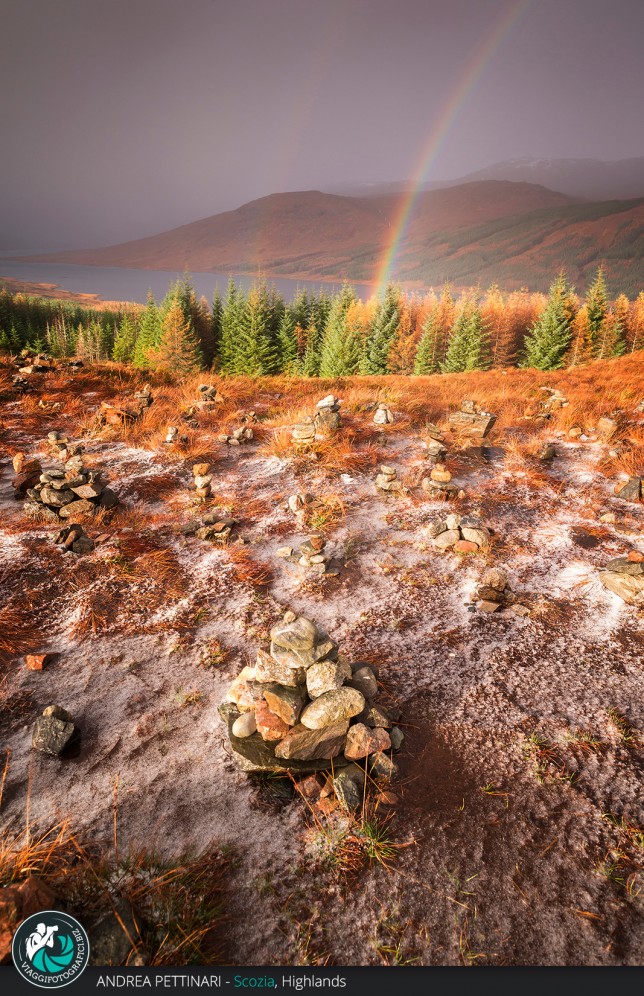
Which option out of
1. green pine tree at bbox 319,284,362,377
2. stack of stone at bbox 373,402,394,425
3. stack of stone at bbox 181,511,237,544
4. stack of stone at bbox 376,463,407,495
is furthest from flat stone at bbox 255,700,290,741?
green pine tree at bbox 319,284,362,377

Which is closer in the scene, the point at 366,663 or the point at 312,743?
the point at 312,743

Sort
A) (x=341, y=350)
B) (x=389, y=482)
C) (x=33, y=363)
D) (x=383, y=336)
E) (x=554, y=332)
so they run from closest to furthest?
(x=389, y=482) < (x=33, y=363) < (x=341, y=350) < (x=554, y=332) < (x=383, y=336)

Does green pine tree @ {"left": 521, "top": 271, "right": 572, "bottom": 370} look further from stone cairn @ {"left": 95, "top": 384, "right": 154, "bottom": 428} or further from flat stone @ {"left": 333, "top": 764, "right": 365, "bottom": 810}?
flat stone @ {"left": 333, "top": 764, "right": 365, "bottom": 810}

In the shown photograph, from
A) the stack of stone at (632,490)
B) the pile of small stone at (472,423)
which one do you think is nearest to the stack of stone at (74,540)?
the pile of small stone at (472,423)

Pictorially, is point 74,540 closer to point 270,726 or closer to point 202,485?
point 202,485

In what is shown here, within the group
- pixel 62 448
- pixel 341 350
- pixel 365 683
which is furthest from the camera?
pixel 341 350

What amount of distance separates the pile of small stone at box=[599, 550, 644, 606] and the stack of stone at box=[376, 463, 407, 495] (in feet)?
9.67

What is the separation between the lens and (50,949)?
1.91 m

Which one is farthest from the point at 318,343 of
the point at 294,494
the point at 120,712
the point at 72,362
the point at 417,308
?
the point at 120,712

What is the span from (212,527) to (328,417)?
3.75 meters

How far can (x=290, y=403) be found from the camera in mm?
11180

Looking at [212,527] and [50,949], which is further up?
[212,527]

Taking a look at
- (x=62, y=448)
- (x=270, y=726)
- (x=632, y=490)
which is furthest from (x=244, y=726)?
(x=632, y=490)

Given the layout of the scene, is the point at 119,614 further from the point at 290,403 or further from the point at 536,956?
the point at 290,403
